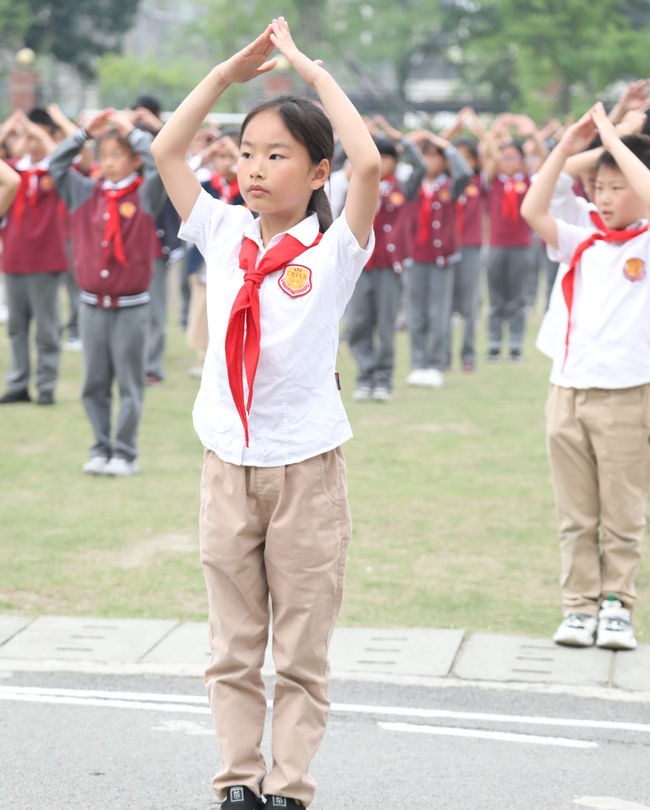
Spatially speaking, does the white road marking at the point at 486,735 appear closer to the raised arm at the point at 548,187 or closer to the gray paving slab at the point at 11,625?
the gray paving slab at the point at 11,625

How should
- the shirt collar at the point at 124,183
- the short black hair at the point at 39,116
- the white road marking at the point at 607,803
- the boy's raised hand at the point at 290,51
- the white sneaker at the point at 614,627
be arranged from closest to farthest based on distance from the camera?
1. the boy's raised hand at the point at 290,51
2. the white road marking at the point at 607,803
3. the white sneaker at the point at 614,627
4. the shirt collar at the point at 124,183
5. the short black hair at the point at 39,116

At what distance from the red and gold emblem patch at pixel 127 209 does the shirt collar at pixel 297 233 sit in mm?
4225

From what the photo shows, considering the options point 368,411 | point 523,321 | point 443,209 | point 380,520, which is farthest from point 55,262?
point 523,321

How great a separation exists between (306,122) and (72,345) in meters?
10.6

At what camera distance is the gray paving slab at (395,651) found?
14.4 feet

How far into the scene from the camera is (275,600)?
9.98 feet

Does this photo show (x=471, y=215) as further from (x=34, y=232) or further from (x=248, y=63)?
(x=248, y=63)

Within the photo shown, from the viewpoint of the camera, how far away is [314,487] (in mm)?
2967

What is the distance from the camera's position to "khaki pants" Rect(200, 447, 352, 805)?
2949 mm

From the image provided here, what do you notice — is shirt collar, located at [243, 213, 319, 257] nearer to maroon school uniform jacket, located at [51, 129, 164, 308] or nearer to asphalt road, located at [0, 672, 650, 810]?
asphalt road, located at [0, 672, 650, 810]

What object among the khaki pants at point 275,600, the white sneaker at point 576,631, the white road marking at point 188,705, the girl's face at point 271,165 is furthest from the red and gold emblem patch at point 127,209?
the khaki pants at point 275,600

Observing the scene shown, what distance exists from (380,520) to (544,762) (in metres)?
2.88

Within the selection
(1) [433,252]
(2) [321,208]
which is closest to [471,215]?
(1) [433,252]

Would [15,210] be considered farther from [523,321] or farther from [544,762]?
[544,762]
